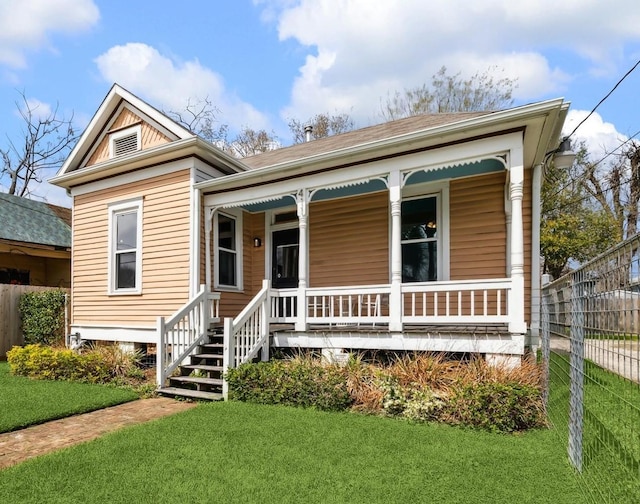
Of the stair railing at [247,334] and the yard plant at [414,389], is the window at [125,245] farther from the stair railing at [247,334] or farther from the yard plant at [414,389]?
the yard plant at [414,389]

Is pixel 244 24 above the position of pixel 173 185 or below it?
above

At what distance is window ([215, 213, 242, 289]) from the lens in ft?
28.4

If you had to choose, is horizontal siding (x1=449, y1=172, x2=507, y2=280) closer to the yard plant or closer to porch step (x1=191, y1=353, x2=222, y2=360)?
the yard plant

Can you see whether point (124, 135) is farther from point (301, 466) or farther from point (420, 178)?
point (301, 466)

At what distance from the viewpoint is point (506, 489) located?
306 cm

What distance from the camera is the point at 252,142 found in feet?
79.9

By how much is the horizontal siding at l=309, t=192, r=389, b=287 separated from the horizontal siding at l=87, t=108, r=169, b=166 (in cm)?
365

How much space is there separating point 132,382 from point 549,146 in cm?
786

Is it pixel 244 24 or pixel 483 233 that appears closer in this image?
pixel 483 233

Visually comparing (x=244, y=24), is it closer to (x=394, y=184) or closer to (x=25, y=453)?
(x=394, y=184)

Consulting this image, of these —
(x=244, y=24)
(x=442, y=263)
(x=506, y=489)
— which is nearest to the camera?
(x=506, y=489)

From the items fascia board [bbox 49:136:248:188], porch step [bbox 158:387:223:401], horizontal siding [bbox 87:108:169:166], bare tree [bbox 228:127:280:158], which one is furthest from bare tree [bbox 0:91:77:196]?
porch step [bbox 158:387:223:401]

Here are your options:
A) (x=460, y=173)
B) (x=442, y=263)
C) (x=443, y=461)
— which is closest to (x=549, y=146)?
(x=460, y=173)

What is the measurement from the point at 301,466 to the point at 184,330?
4.01 metres
